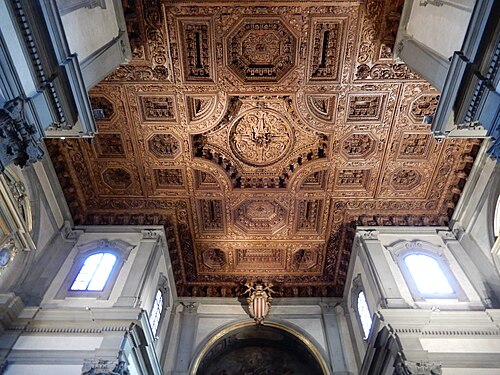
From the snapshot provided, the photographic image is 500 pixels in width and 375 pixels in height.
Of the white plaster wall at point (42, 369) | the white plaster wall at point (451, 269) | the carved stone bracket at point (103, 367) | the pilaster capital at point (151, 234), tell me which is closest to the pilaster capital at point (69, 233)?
the pilaster capital at point (151, 234)

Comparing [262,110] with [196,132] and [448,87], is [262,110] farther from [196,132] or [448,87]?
[448,87]

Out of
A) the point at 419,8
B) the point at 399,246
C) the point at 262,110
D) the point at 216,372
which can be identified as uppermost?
the point at 262,110

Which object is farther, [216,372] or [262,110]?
[216,372]

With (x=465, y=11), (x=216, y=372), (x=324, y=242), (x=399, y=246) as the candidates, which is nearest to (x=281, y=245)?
(x=324, y=242)

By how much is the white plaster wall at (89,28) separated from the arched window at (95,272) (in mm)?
6212

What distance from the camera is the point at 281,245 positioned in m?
13.5

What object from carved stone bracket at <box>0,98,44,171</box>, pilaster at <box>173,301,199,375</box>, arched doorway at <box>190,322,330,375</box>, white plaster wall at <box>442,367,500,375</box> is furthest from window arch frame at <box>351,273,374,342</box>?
carved stone bracket at <box>0,98,44,171</box>

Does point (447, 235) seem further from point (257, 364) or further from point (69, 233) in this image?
point (69, 233)

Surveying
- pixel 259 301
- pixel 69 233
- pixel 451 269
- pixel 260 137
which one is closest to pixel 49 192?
pixel 69 233

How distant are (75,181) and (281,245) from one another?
7283mm

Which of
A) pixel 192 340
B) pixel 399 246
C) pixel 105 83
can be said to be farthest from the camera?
pixel 192 340

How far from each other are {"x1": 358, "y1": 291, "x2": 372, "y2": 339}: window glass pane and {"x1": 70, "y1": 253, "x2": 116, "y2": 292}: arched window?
789 centimetres

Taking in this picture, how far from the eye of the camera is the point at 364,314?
11.8 m

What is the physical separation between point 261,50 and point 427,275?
796cm
